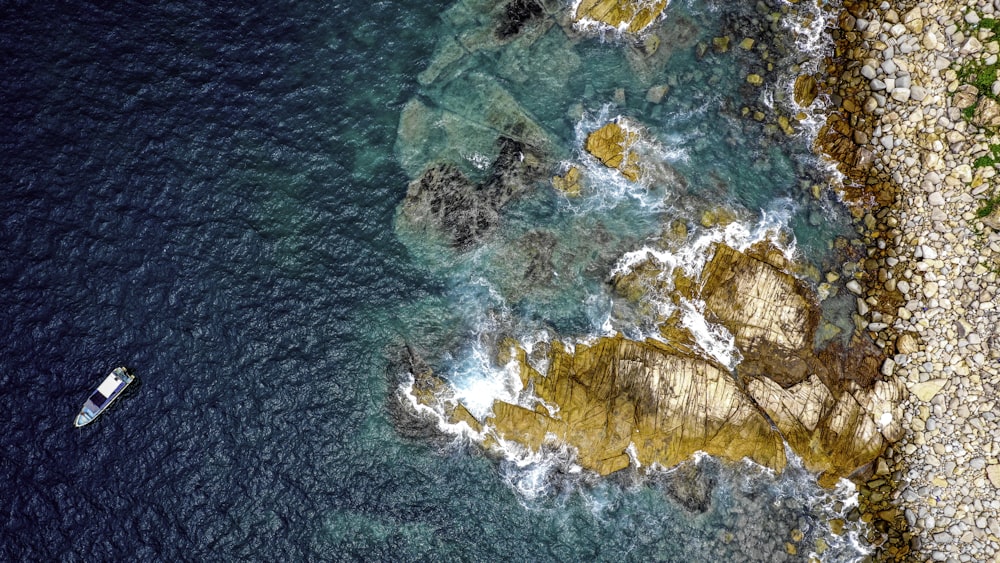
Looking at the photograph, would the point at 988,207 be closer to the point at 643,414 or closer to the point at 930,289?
the point at 930,289

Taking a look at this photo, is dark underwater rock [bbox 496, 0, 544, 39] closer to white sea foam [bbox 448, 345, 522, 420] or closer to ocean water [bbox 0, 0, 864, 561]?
ocean water [bbox 0, 0, 864, 561]

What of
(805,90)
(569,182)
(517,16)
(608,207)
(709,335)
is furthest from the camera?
(517,16)

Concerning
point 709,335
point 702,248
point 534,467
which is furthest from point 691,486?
point 702,248

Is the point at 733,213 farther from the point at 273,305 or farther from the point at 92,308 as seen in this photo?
the point at 92,308

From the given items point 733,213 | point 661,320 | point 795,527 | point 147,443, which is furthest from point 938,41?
point 147,443

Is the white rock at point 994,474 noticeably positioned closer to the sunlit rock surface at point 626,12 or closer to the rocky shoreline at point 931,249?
the rocky shoreline at point 931,249

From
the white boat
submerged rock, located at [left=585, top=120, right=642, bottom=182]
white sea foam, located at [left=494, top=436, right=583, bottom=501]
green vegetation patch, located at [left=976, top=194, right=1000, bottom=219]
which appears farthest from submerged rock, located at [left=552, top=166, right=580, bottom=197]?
the white boat
